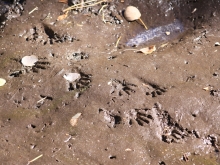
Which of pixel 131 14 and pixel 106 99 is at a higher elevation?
pixel 131 14

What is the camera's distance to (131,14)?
12.9ft

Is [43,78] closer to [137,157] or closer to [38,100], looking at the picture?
[38,100]

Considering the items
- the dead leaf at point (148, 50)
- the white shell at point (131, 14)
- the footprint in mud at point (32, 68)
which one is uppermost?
the white shell at point (131, 14)

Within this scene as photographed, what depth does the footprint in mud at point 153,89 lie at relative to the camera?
2988 millimetres

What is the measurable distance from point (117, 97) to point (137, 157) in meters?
0.57

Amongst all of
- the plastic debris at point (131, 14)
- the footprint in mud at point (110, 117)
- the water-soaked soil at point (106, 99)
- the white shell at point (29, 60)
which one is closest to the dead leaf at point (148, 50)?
the water-soaked soil at point (106, 99)

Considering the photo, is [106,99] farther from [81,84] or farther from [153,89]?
[153,89]

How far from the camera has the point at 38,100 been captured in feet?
9.73

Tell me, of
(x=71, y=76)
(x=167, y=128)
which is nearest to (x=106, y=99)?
(x=71, y=76)

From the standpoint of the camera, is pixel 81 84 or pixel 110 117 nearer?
pixel 110 117

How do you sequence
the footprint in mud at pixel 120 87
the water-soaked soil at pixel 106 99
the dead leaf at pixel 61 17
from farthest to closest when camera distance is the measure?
the dead leaf at pixel 61 17 → the footprint in mud at pixel 120 87 → the water-soaked soil at pixel 106 99

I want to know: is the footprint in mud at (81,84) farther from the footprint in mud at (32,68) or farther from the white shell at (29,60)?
the white shell at (29,60)

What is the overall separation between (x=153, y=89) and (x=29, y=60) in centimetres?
133

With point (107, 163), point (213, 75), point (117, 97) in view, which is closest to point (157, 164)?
point (107, 163)
